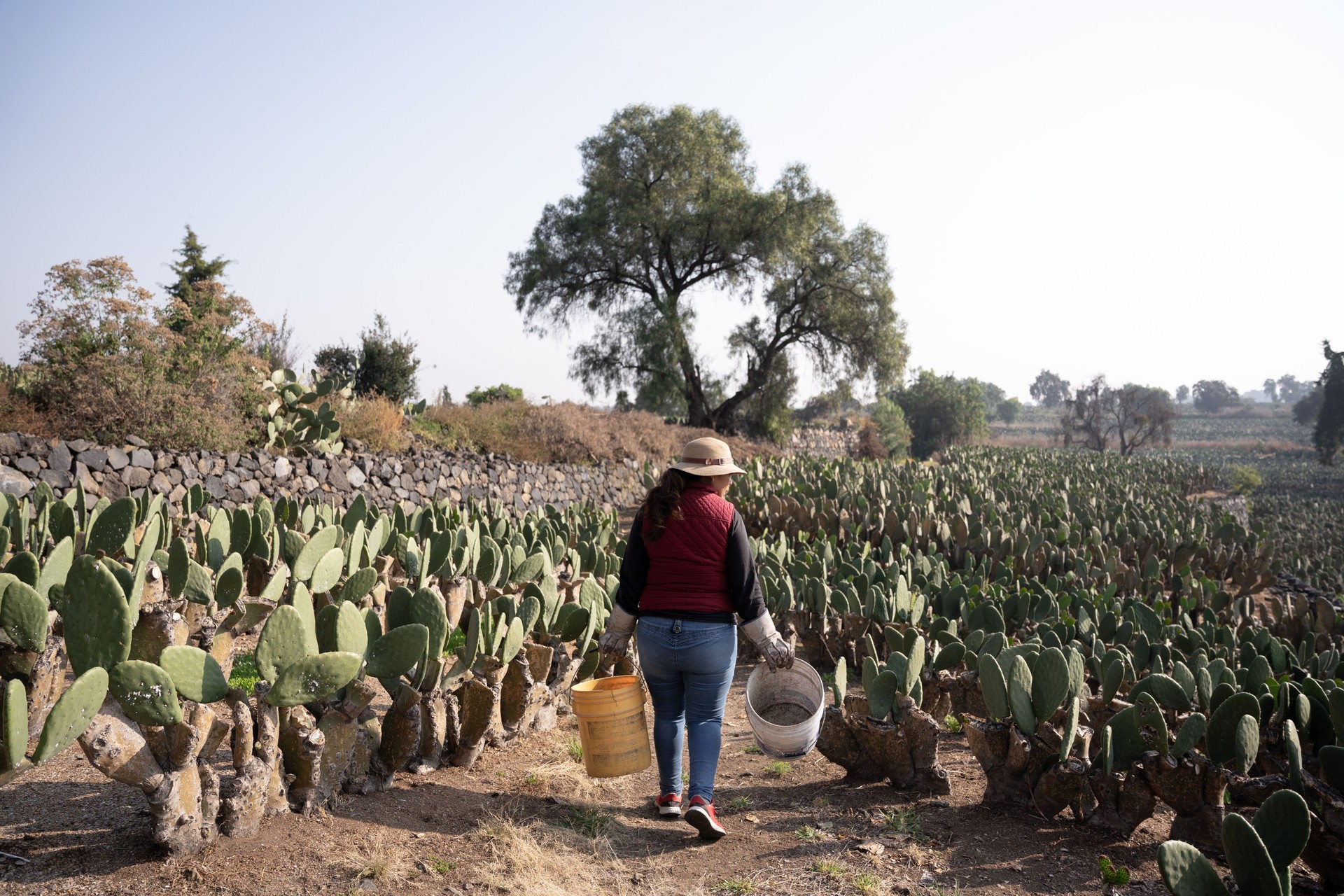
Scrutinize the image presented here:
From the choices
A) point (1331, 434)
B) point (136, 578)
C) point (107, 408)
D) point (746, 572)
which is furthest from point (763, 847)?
point (1331, 434)

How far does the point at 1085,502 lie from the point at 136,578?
41.8ft

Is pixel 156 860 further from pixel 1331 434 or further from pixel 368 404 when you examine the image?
pixel 1331 434

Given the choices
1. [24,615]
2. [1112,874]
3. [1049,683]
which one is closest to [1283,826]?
[1112,874]

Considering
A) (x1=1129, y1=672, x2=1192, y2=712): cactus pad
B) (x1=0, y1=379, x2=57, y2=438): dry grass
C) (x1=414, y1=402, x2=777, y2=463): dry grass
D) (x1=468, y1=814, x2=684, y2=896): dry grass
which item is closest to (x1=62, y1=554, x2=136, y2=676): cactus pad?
(x1=468, y1=814, x2=684, y2=896): dry grass

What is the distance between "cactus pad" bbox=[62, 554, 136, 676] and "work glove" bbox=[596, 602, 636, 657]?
1.48m

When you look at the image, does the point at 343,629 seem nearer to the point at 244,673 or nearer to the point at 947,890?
the point at 244,673

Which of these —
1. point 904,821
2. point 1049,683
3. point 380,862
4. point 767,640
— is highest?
point 767,640

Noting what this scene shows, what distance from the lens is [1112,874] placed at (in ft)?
8.50

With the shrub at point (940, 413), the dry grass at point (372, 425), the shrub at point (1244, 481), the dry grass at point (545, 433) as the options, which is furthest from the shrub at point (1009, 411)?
the dry grass at point (372, 425)

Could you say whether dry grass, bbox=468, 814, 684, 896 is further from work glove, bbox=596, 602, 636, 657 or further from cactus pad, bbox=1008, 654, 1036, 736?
cactus pad, bbox=1008, 654, 1036, 736

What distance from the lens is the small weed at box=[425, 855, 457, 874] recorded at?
8.59ft

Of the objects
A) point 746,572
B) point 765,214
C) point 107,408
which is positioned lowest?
point 746,572

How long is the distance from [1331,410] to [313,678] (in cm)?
4343

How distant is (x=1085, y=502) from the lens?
42.1 feet
